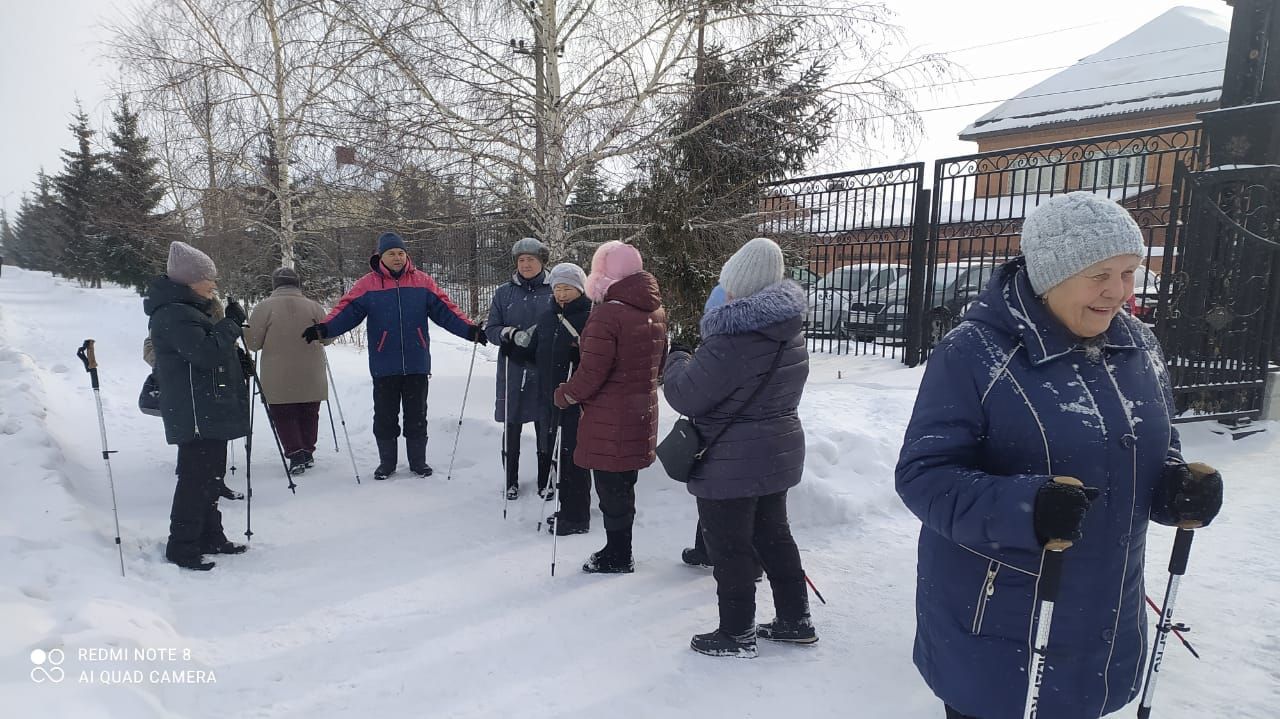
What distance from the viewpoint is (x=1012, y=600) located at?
5.74 feet

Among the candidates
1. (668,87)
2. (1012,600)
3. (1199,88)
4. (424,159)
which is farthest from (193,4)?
(1199,88)

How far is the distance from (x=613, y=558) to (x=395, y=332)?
290 centimetres

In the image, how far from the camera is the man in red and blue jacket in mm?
5691

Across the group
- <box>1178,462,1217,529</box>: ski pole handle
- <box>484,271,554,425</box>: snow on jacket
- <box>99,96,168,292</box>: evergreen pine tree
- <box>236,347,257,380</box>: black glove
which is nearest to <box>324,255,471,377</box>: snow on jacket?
<box>484,271,554,425</box>: snow on jacket

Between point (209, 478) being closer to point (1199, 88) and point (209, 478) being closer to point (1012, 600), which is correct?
point (1012, 600)

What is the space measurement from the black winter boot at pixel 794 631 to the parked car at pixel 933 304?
4180 mm

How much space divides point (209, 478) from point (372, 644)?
177 centimetres

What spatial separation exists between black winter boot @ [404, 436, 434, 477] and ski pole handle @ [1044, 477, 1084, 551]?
17.0ft

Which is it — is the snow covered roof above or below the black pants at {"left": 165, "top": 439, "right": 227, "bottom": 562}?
above

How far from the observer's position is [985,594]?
1.77 meters

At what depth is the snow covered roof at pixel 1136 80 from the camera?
21.4 meters

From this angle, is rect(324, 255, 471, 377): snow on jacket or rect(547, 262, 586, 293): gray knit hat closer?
rect(547, 262, 586, 293): gray knit hat

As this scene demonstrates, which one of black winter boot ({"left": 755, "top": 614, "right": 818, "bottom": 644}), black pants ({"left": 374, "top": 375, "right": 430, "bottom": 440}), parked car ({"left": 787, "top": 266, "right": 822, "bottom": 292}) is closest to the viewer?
black winter boot ({"left": 755, "top": 614, "right": 818, "bottom": 644})

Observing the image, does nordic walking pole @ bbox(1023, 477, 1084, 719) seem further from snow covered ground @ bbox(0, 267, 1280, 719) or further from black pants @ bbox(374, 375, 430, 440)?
black pants @ bbox(374, 375, 430, 440)
